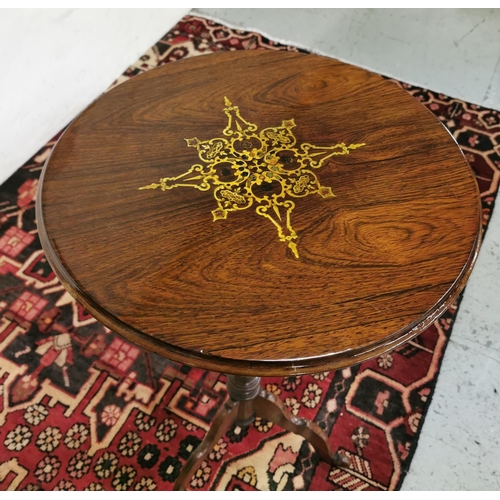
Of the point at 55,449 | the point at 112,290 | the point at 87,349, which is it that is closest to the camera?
the point at 112,290

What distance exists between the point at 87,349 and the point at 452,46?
2.11m

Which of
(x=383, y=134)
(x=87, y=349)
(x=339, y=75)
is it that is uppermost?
(x=339, y=75)

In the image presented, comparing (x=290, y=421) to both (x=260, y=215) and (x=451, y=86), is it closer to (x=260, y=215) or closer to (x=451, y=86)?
(x=260, y=215)

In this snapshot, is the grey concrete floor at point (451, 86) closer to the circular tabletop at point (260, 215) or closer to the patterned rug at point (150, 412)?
the patterned rug at point (150, 412)

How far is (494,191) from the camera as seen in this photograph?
1.75m

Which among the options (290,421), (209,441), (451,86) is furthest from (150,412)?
(451,86)

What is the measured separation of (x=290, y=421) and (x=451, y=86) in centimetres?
169

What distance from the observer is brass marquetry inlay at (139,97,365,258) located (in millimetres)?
838

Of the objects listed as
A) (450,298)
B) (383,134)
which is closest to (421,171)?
(383,134)

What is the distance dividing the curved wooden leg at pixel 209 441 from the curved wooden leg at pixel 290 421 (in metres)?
0.06

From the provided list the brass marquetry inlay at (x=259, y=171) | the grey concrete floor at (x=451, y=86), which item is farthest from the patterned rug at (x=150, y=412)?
the brass marquetry inlay at (x=259, y=171)

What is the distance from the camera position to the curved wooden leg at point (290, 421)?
1.09 metres

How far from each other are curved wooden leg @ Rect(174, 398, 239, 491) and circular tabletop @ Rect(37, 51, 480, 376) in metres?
0.47
